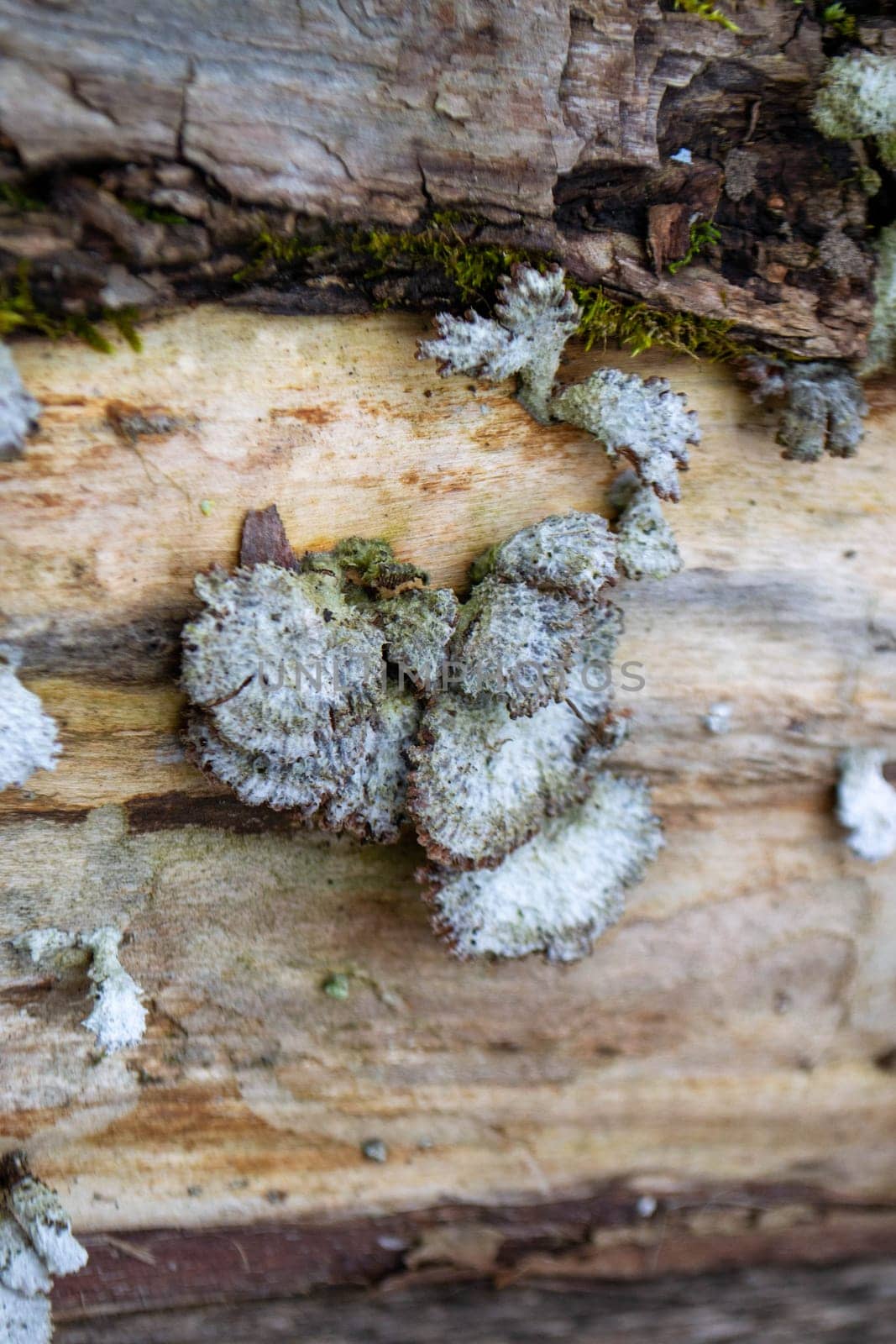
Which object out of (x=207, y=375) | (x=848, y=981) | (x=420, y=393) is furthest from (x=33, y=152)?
(x=848, y=981)

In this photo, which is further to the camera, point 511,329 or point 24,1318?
point 24,1318

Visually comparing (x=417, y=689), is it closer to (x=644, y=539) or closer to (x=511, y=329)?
(x=644, y=539)

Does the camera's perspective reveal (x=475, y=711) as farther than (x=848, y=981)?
No

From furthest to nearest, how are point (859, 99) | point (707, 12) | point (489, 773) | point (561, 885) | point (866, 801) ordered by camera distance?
point (866, 801) < point (561, 885) < point (489, 773) < point (859, 99) < point (707, 12)

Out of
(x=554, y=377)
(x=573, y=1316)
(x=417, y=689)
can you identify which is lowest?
(x=573, y=1316)

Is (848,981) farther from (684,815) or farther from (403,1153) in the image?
(403,1153)

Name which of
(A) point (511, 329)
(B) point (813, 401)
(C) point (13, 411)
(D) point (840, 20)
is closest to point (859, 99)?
(D) point (840, 20)
